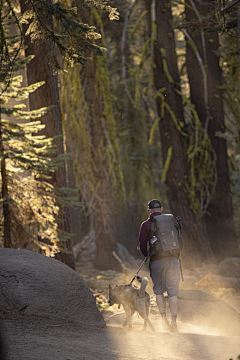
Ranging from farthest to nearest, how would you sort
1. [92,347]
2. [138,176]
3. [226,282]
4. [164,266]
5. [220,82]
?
[138,176] < [220,82] < [226,282] < [164,266] < [92,347]

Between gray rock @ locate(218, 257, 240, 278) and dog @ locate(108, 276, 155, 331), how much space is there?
4768mm

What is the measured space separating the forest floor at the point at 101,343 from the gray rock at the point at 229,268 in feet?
16.9

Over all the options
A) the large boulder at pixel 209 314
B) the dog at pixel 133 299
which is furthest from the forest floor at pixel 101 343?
the large boulder at pixel 209 314

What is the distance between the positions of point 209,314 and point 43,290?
11.3 feet

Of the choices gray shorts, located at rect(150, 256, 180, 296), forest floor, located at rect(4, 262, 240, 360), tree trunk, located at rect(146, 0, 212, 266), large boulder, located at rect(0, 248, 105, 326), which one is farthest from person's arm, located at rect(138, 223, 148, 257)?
tree trunk, located at rect(146, 0, 212, 266)

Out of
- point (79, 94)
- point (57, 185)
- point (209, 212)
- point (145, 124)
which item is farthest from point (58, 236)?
point (145, 124)

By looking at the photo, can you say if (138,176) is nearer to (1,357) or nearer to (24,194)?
(24,194)

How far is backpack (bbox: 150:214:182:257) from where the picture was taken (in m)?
6.26

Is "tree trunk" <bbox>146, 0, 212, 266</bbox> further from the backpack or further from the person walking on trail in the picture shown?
the backpack

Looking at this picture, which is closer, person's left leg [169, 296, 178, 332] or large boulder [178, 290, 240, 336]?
person's left leg [169, 296, 178, 332]

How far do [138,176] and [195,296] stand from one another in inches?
344

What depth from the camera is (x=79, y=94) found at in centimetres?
1184

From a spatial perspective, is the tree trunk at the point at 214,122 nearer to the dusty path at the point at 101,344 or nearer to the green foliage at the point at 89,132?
the green foliage at the point at 89,132

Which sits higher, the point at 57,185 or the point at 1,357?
the point at 57,185
